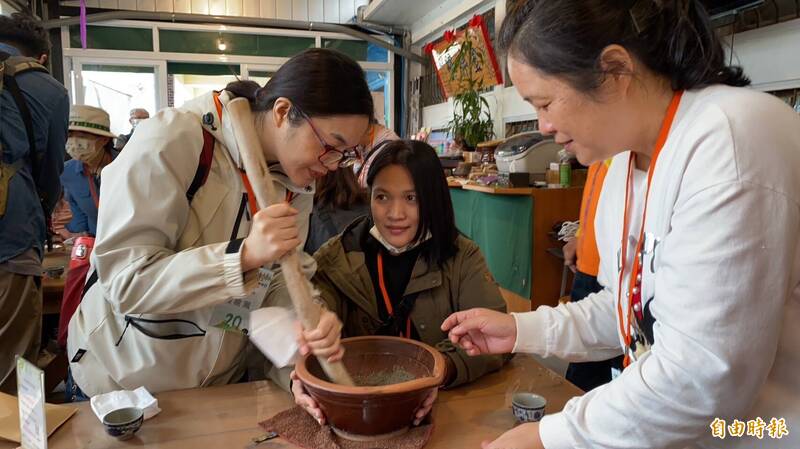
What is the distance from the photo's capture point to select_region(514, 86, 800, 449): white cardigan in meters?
0.71

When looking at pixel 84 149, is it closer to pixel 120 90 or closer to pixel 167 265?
pixel 167 265

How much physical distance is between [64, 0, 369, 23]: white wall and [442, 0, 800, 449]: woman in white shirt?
682 centimetres

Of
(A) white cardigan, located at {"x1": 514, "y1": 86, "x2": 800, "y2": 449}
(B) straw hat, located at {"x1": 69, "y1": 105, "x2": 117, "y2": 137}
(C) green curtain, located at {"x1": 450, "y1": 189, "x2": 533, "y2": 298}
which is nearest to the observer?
(A) white cardigan, located at {"x1": 514, "y1": 86, "x2": 800, "y2": 449}

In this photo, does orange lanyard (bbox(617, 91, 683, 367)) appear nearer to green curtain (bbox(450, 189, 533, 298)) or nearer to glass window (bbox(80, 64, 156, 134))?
green curtain (bbox(450, 189, 533, 298))

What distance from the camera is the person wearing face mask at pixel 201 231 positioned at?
1.15 metres

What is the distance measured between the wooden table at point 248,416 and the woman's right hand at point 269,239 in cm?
34

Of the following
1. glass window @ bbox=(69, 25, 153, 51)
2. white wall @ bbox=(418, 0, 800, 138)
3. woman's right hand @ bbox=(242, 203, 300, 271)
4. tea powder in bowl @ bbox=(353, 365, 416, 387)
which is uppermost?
glass window @ bbox=(69, 25, 153, 51)

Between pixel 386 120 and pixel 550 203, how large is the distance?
179 inches

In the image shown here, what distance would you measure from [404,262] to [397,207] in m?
0.18

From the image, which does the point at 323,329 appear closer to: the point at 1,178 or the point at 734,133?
the point at 734,133

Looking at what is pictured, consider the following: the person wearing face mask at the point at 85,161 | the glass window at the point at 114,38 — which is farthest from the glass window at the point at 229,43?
the person wearing face mask at the point at 85,161

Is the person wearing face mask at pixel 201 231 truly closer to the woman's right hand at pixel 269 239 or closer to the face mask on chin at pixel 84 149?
the woman's right hand at pixel 269 239

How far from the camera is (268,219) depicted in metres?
1.14

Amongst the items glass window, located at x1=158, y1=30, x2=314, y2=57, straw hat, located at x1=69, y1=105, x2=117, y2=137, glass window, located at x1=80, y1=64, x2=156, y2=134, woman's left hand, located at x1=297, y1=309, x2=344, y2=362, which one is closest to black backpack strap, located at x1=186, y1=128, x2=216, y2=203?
woman's left hand, located at x1=297, y1=309, x2=344, y2=362
